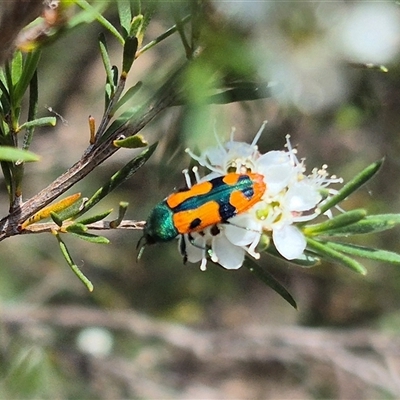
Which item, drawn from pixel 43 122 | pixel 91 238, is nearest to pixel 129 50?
pixel 43 122

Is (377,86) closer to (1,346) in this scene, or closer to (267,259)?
(267,259)

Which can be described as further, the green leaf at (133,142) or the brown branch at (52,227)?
the brown branch at (52,227)

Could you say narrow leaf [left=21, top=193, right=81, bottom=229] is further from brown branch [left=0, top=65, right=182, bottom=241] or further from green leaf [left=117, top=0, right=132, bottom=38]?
green leaf [left=117, top=0, right=132, bottom=38]

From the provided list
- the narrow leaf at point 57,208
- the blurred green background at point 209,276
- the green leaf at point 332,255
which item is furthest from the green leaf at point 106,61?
the green leaf at point 332,255

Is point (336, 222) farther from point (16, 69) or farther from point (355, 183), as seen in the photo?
point (16, 69)

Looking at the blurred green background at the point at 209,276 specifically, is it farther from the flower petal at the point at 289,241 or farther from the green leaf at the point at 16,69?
the green leaf at the point at 16,69

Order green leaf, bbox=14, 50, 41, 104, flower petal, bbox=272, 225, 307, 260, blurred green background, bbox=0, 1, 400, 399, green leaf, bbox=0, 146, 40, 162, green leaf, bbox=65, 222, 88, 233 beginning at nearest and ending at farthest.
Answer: green leaf, bbox=0, 146, 40, 162
green leaf, bbox=14, 50, 41, 104
green leaf, bbox=65, 222, 88, 233
flower petal, bbox=272, 225, 307, 260
blurred green background, bbox=0, 1, 400, 399

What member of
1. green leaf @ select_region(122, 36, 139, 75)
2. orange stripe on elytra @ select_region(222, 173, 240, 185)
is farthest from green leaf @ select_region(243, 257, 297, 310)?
green leaf @ select_region(122, 36, 139, 75)
